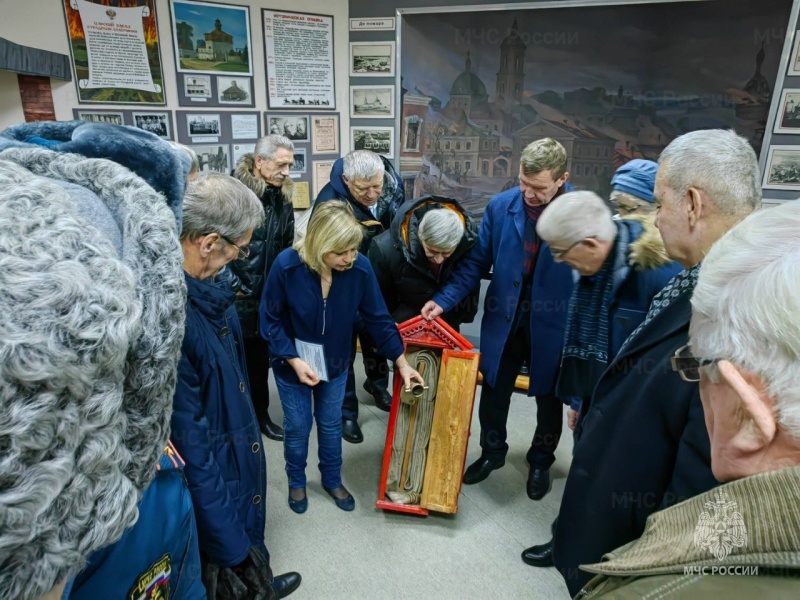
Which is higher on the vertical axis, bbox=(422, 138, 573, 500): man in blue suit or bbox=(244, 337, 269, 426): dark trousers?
bbox=(422, 138, 573, 500): man in blue suit

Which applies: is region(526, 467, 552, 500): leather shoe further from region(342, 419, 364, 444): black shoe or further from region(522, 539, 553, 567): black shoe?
region(342, 419, 364, 444): black shoe

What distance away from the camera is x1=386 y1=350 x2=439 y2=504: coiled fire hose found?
8.48 feet

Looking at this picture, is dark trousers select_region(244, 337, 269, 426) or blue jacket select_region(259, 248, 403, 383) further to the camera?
dark trousers select_region(244, 337, 269, 426)

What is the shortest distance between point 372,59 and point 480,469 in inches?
140

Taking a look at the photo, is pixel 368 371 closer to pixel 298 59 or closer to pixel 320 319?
pixel 320 319

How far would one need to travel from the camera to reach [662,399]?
Result: 1.32 m

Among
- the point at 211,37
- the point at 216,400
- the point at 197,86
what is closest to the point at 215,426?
the point at 216,400

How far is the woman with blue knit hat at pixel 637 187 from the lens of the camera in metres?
2.18

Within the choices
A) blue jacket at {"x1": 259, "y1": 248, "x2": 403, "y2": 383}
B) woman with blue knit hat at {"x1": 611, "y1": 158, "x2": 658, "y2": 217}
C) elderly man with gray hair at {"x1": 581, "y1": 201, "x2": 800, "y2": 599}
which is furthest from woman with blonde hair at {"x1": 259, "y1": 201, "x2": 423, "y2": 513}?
elderly man with gray hair at {"x1": 581, "y1": 201, "x2": 800, "y2": 599}

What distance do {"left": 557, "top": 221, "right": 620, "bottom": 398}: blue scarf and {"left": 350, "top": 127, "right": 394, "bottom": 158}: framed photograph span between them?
9.43 ft

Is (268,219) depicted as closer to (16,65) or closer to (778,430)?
(16,65)

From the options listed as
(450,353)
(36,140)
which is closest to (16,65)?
(36,140)

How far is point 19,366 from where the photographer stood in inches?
15.8

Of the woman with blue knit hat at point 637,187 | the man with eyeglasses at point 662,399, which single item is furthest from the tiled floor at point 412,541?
the woman with blue knit hat at point 637,187
